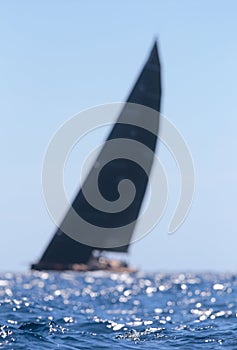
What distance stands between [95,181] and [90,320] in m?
37.5

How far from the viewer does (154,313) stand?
1001 inches

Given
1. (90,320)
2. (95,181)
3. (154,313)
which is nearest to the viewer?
(90,320)

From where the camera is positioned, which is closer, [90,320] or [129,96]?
[90,320]

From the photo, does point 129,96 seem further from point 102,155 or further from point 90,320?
point 90,320

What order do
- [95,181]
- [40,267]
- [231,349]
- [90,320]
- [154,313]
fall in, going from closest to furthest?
[231,349] < [90,320] < [154,313] < [95,181] < [40,267]

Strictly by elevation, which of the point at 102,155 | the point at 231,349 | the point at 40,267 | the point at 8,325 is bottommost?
the point at 231,349

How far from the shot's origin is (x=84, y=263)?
210ft

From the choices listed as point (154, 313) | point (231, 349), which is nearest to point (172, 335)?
point (231, 349)

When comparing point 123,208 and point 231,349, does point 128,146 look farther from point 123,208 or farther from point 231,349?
point 231,349

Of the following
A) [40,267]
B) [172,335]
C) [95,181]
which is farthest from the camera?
[40,267]

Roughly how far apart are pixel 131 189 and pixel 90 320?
39.2m

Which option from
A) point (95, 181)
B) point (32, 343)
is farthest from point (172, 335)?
point (95, 181)

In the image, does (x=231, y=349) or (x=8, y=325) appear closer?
(x=231, y=349)

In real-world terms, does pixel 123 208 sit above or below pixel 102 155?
below
